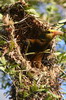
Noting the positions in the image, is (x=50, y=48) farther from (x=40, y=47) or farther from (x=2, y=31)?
(x=2, y=31)

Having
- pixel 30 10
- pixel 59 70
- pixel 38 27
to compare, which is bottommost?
pixel 59 70

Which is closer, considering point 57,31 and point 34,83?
point 34,83

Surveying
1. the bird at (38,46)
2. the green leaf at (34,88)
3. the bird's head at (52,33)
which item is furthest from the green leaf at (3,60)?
the bird's head at (52,33)

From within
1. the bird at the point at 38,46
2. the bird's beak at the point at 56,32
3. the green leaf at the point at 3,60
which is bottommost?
the bird at the point at 38,46

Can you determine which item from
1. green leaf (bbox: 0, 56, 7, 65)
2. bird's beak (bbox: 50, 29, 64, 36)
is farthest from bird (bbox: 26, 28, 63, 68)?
green leaf (bbox: 0, 56, 7, 65)

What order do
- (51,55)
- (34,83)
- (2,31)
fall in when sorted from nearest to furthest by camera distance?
(34,83)
(2,31)
(51,55)

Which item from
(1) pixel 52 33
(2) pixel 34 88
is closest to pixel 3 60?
(2) pixel 34 88

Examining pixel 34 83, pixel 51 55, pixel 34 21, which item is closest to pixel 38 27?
pixel 34 21

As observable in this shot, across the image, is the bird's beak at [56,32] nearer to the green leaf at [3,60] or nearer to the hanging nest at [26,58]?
the hanging nest at [26,58]
